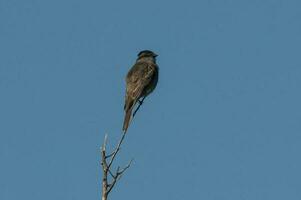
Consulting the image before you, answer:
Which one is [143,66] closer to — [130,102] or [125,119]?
[130,102]

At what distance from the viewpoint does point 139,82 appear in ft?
49.2

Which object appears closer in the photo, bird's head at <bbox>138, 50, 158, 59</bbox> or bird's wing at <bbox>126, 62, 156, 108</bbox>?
bird's wing at <bbox>126, 62, 156, 108</bbox>

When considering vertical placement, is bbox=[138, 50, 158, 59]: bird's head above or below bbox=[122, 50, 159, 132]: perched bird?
above

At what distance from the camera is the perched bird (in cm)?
1450

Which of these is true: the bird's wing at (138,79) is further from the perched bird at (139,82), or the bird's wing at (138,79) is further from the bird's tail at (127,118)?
the bird's tail at (127,118)

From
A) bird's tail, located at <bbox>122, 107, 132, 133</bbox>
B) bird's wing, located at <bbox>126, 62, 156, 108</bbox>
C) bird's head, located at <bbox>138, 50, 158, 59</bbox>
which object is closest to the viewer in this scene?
bird's tail, located at <bbox>122, 107, 132, 133</bbox>

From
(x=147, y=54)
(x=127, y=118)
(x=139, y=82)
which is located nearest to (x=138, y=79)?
(x=139, y=82)

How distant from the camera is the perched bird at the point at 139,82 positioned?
47.6 feet

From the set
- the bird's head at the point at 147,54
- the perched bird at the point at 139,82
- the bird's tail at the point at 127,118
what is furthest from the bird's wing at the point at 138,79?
the bird's head at the point at 147,54

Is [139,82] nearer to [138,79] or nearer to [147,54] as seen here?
[138,79]

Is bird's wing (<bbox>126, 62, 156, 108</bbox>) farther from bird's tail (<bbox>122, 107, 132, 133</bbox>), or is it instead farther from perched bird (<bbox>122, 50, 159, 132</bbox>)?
bird's tail (<bbox>122, 107, 132, 133</bbox>)

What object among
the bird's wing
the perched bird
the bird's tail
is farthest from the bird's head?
the bird's tail

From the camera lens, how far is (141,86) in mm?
14859

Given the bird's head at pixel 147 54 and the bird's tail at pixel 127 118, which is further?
the bird's head at pixel 147 54
